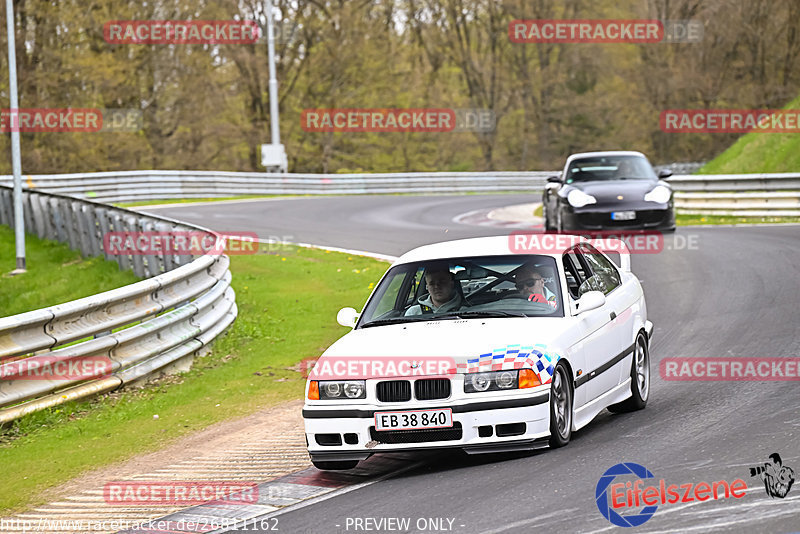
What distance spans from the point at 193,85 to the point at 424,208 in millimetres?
18665

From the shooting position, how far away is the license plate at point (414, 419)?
7.22 metres

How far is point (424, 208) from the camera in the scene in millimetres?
33000

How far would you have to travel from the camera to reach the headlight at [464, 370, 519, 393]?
726 cm

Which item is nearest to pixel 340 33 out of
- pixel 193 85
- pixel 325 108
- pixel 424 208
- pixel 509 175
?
pixel 325 108

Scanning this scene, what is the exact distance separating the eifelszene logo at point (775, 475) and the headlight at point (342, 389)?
2.32 meters

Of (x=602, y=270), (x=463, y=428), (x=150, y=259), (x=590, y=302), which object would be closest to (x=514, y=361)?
(x=463, y=428)

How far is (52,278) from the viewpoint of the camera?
65.7ft

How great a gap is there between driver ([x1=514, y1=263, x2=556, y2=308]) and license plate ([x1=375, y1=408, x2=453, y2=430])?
1422mm

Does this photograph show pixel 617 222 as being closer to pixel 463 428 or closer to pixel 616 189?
pixel 616 189

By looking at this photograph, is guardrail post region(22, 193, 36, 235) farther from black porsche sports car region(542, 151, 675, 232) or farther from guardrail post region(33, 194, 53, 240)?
black porsche sports car region(542, 151, 675, 232)

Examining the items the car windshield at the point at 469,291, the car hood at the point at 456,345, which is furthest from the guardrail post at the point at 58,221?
the car hood at the point at 456,345

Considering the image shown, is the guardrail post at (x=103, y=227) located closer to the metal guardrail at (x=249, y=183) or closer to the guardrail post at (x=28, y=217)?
the guardrail post at (x=28, y=217)

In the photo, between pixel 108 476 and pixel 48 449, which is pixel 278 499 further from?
pixel 48 449

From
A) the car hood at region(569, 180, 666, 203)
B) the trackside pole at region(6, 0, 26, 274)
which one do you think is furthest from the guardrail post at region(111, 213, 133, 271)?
the car hood at region(569, 180, 666, 203)
